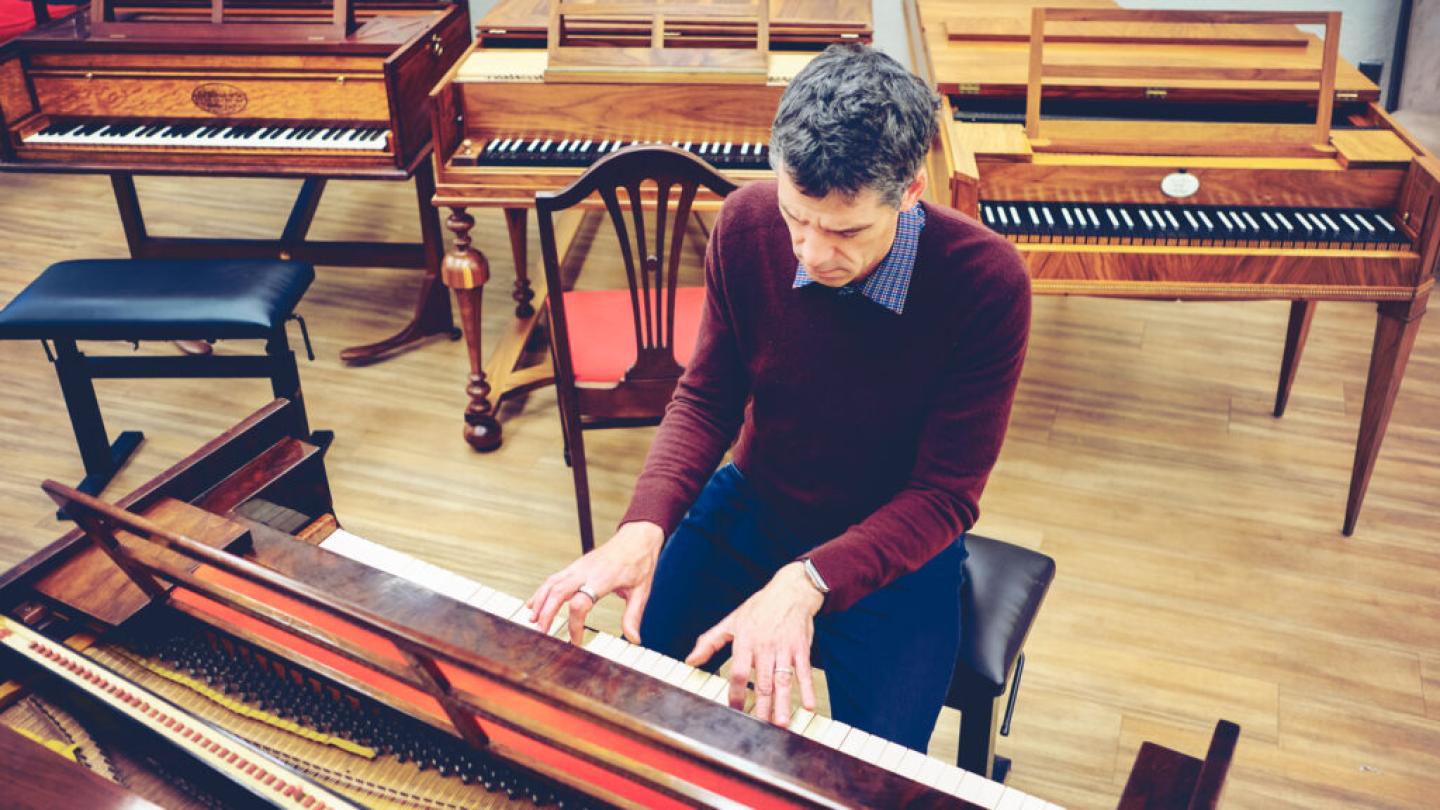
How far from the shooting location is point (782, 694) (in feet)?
4.17

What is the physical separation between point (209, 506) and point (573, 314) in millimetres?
1228

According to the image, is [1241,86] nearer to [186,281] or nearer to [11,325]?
[186,281]

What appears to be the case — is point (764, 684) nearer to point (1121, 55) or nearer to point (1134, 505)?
point (1134, 505)

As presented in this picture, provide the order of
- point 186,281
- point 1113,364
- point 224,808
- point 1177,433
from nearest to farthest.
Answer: point 224,808, point 186,281, point 1177,433, point 1113,364

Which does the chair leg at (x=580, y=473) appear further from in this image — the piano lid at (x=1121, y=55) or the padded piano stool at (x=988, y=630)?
the piano lid at (x=1121, y=55)

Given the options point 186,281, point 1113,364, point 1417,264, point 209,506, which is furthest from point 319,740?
point 1113,364

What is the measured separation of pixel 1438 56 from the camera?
381cm

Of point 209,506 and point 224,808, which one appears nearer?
point 224,808

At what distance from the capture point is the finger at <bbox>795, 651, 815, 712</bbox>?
50.6 inches

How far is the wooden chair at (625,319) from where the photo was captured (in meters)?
2.15

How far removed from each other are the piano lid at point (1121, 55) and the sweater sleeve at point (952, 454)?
4.07 ft

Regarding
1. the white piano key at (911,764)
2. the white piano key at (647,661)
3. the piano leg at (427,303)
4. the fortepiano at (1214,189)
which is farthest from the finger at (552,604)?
the piano leg at (427,303)

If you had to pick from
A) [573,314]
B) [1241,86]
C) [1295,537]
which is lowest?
[1295,537]

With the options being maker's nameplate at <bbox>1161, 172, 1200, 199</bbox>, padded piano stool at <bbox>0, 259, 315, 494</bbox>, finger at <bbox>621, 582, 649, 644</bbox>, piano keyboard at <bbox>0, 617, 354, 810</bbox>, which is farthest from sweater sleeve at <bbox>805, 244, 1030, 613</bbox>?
padded piano stool at <bbox>0, 259, 315, 494</bbox>
